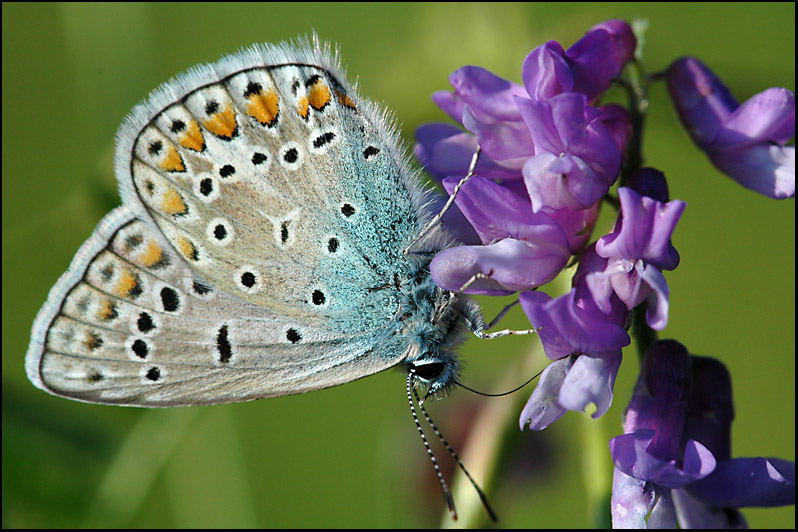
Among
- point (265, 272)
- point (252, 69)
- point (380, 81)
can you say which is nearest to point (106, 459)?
point (265, 272)

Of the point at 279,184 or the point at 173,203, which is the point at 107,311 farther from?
the point at 279,184

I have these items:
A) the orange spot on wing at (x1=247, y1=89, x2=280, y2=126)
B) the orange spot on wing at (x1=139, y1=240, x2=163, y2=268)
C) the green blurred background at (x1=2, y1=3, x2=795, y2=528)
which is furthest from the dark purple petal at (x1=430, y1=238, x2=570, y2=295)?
the orange spot on wing at (x1=139, y1=240, x2=163, y2=268)

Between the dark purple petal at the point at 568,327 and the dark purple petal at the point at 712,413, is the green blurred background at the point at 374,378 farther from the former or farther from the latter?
the dark purple petal at the point at 568,327

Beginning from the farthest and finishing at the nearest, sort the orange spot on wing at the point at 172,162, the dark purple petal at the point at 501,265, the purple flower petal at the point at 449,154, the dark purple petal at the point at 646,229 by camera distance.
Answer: the orange spot on wing at the point at 172,162
the purple flower petal at the point at 449,154
the dark purple petal at the point at 501,265
the dark purple petal at the point at 646,229

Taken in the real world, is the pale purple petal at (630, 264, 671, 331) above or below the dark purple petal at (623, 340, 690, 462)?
above

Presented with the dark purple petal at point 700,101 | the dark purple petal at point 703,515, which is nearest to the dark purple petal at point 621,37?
the dark purple petal at point 700,101

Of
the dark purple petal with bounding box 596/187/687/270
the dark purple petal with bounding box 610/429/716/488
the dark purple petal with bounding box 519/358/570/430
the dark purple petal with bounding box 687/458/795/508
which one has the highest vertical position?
the dark purple petal with bounding box 596/187/687/270

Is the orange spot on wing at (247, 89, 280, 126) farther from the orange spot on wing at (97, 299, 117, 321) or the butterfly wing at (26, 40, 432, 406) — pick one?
the orange spot on wing at (97, 299, 117, 321)
